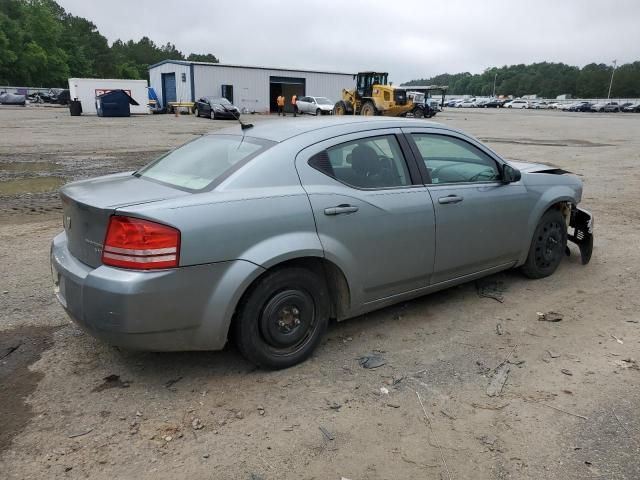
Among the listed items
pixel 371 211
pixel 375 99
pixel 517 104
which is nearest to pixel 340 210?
pixel 371 211

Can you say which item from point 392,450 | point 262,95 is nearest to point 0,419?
point 392,450

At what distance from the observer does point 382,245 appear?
3.57m

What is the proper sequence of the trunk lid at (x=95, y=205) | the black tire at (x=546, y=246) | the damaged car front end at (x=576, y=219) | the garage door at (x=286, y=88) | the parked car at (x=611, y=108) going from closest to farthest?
the trunk lid at (x=95, y=205) → the black tire at (x=546, y=246) → the damaged car front end at (x=576, y=219) → the garage door at (x=286, y=88) → the parked car at (x=611, y=108)

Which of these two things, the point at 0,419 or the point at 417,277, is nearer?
the point at 0,419

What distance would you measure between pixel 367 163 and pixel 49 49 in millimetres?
109622

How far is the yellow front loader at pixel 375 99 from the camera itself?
33.0 metres

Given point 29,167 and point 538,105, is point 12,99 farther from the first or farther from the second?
point 538,105

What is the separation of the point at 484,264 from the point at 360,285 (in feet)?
4.53

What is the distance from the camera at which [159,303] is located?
9.21 feet

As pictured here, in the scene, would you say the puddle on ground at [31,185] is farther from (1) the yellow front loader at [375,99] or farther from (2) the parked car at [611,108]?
(2) the parked car at [611,108]

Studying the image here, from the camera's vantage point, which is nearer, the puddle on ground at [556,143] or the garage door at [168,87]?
the puddle on ground at [556,143]

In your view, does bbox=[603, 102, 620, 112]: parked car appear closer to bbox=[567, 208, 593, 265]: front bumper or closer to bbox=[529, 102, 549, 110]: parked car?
bbox=[529, 102, 549, 110]: parked car

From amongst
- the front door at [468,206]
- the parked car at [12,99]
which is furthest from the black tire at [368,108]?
the parked car at [12,99]

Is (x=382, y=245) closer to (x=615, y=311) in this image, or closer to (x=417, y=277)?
(x=417, y=277)
